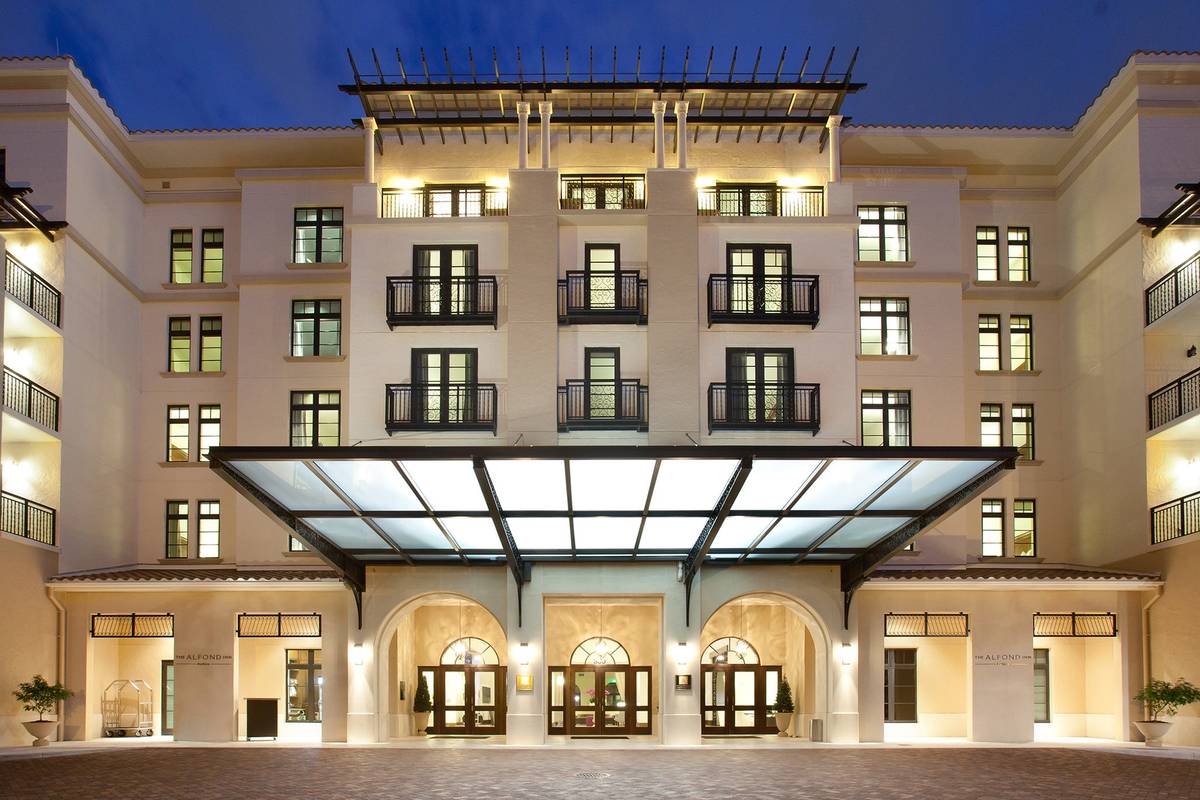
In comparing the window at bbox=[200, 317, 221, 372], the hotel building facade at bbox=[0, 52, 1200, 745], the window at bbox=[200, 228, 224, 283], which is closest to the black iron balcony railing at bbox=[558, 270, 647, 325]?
the hotel building facade at bbox=[0, 52, 1200, 745]

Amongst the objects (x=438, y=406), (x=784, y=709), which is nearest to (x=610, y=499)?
(x=438, y=406)

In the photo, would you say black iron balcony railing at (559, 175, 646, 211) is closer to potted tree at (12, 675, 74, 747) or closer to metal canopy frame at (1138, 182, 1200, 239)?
metal canopy frame at (1138, 182, 1200, 239)

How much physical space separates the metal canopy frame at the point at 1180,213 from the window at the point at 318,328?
20.1 m

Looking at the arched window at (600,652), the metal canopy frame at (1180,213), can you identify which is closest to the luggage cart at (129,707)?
the arched window at (600,652)

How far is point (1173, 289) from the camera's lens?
29.9 metres

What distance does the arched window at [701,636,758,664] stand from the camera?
34.7 m

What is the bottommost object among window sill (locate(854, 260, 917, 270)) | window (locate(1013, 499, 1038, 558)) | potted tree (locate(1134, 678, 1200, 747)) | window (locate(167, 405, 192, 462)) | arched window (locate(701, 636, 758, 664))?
potted tree (locate(1134, 678, 1200, 747))

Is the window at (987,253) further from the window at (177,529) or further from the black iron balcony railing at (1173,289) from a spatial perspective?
the window at (177,529)

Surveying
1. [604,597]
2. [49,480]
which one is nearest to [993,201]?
[604,597]

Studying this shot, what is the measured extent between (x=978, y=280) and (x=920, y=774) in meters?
16.7

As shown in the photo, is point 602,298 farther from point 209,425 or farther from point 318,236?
point 209,425

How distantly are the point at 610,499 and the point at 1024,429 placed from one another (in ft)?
50.2

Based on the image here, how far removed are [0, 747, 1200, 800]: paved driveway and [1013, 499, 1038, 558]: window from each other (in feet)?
27.7

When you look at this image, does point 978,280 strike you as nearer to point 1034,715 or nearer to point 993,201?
point 993,201
